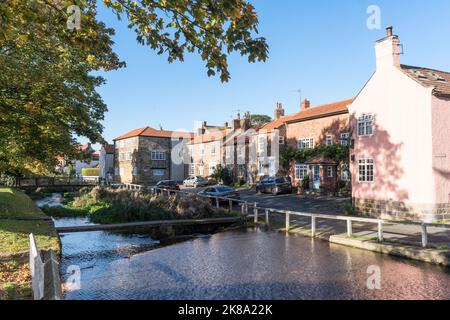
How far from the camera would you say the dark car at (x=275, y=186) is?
33312mm

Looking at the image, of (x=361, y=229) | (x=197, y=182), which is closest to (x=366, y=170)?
(x=361, y=229)

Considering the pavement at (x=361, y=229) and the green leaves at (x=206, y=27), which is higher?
the green leaves at (x=206, y=27)

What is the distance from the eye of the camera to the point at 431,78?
2048cm

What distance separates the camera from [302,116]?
121ft

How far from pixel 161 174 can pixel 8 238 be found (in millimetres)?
46889

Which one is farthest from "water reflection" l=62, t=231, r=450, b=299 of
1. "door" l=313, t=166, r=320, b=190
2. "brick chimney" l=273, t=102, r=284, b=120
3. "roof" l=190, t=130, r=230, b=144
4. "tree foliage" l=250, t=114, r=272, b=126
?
"tree foliage" l=250, t=114, r=272, b=126

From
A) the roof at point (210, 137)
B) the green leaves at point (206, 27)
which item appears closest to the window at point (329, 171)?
the roof at point (210, 137)

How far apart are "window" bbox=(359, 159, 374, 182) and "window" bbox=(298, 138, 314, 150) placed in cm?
1304

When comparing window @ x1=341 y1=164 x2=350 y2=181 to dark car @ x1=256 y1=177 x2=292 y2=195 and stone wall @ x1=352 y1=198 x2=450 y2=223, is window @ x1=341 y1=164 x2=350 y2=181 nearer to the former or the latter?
dark car @ x1=256 y1=177 x2=292 y2=195

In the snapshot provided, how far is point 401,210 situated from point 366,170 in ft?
11.1

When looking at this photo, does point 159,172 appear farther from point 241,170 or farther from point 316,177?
point 316,177

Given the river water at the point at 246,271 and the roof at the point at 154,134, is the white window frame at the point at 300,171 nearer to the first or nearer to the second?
the river water at the point at 246,271

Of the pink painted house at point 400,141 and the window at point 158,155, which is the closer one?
the pink painted house at point 400,141

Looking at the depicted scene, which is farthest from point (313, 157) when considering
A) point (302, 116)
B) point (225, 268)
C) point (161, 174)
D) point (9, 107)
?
point (161, 174)
